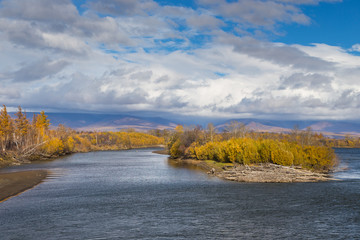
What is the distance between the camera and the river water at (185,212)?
2825cm

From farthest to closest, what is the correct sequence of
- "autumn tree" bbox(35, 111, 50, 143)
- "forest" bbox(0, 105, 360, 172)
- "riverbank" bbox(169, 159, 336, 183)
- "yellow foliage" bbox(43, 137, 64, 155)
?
"autumn tree" bbox(35, 111, 50, 143), "yellow foliage" bbox(43, 137, 64, 155), "forest" bbox(0, 105, 360, 172), "riverbank" bbox(169, 159, 336, 183)

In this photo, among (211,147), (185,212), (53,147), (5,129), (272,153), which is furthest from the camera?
(53,147)

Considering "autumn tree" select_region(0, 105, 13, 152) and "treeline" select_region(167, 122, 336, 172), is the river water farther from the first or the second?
"autumn tree" select_region(0, 105, 13, 152)

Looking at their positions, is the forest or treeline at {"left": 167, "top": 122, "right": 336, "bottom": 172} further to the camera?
the forest

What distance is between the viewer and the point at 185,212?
3550 centimetres

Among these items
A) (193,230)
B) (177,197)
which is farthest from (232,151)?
(193,230)

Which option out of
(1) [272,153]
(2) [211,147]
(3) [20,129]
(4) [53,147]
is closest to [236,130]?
(2) [211,147]

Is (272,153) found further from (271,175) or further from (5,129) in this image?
(5,129)

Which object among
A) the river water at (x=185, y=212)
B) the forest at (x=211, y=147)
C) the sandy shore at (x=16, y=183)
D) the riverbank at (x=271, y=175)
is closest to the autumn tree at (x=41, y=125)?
the forest at (x=211, y=147)

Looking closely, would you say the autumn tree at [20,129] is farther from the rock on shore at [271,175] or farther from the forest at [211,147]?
the rock on shore at [271,175]

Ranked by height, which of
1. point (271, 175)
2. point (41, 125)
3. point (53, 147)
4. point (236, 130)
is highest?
point (41, 125)

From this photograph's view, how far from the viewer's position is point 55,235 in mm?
27375

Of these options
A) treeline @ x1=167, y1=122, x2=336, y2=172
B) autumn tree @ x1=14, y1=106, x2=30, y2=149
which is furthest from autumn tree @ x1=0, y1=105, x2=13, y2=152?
treeline @ x1=167, y1=122, x2=336, y2=172

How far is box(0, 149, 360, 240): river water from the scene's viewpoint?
28.2 m
